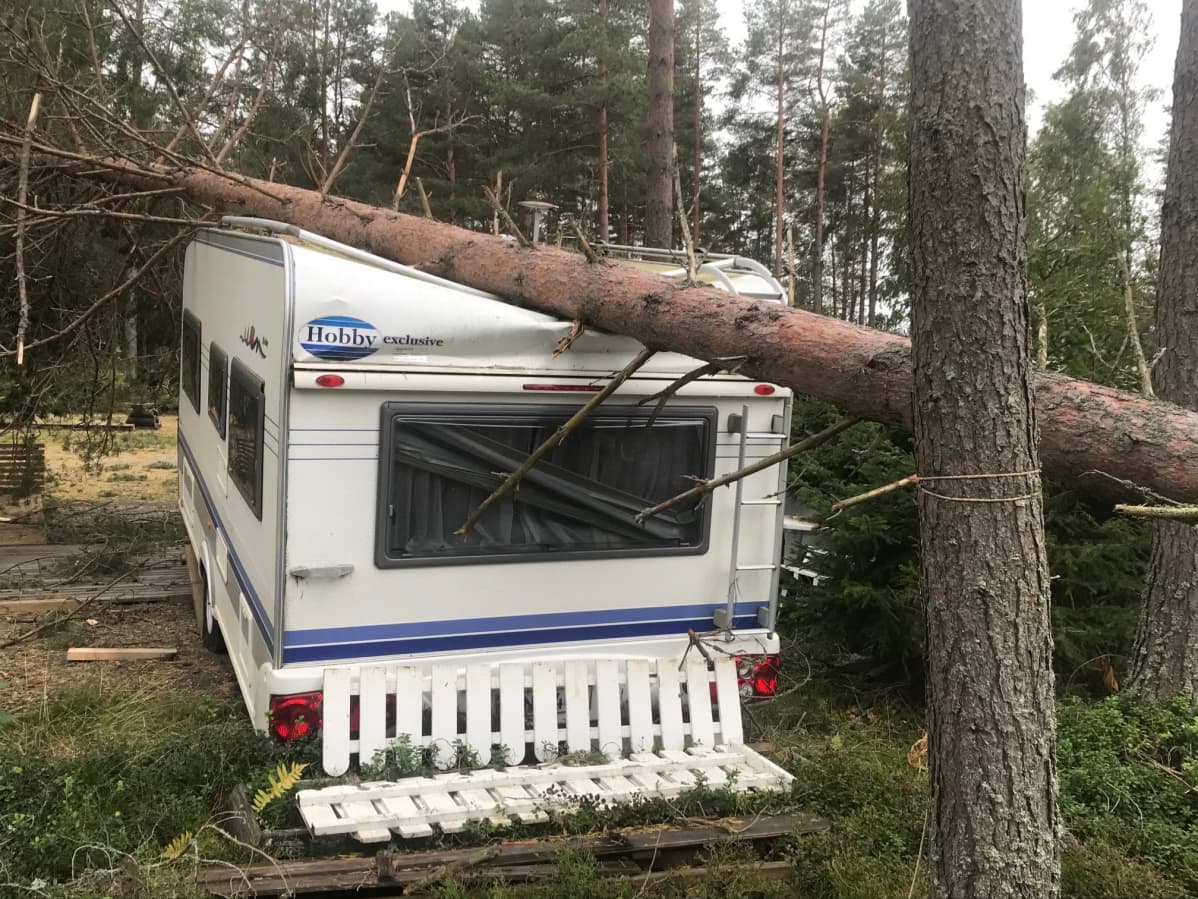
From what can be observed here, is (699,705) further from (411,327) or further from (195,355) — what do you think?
(195,355)

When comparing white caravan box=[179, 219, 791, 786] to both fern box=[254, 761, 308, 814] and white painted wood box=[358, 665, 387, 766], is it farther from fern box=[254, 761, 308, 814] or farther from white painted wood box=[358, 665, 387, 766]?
fern box=[254, 761, 308, 814]

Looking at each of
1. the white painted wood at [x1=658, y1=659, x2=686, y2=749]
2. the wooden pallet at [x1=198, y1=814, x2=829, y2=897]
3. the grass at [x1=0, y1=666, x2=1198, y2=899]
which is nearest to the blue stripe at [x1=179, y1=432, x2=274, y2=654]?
the grass at [x1=0, y1=666, x2=1198, y2=899]

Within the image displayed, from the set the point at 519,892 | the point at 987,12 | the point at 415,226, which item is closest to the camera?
the point at 987,12

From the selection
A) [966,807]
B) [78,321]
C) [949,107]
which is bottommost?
[966,807]

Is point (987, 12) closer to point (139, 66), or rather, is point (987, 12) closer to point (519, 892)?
point (519, 892)

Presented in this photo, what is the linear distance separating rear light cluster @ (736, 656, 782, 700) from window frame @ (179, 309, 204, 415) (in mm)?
4185

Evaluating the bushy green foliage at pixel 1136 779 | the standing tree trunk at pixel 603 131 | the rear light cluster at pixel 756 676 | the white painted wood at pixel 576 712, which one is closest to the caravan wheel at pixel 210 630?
the white painted wood at pixel 576 712

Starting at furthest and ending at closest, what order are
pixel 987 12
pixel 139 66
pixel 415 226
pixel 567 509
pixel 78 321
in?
pixel 139 66 < pixel 78 321 < pixel 415 226 < pixel 567 509 < pixel 987 12

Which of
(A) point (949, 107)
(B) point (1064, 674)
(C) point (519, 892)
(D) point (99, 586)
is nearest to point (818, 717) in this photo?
(B) point (1064, 674)

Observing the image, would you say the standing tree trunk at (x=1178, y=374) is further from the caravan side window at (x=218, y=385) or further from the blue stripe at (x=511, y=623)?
the caravan side window at (x=218, y=385)

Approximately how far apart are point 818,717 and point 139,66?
11869 millimetres

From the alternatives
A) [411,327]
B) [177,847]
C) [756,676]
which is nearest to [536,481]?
[411,327]

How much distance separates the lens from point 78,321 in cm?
825

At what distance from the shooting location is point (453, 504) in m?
4.51
